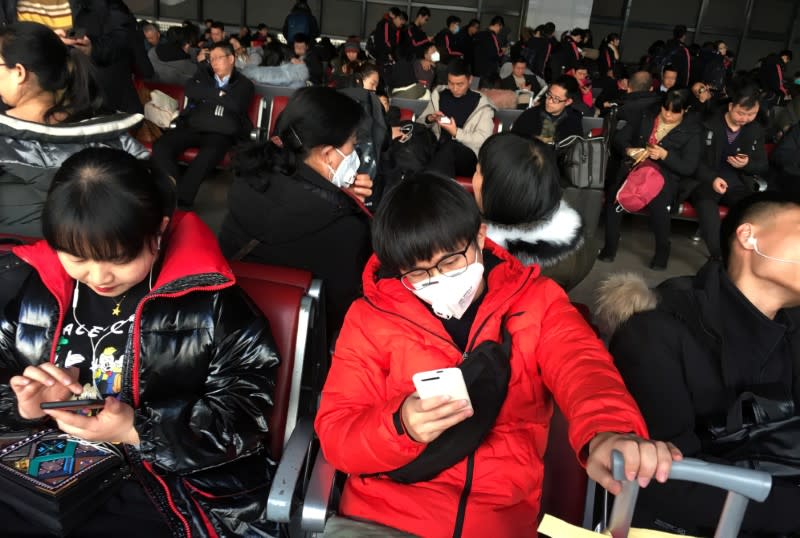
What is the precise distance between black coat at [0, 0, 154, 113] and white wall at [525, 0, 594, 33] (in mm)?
10865

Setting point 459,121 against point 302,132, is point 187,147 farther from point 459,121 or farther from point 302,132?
point 302,132

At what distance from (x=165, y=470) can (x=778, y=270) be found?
4.90ft

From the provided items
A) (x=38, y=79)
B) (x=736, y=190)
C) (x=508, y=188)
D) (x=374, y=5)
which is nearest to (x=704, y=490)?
(x=508, y=188)

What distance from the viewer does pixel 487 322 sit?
4.65 ft

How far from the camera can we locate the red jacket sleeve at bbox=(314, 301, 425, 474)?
4.05ft

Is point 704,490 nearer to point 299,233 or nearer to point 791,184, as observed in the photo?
point 299,233

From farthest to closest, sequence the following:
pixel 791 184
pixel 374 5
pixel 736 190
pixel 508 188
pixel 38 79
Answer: pixel 374 5 → pixel 791 184 → pixel 736 190 → pixel 38 79 → pixel 508 188

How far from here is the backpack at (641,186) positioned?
4.64 metres

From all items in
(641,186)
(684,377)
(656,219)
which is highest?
(684,377)

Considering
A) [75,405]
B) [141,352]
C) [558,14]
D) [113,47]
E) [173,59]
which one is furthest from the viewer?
[558,14]

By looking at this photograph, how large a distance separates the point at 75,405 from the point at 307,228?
112cm

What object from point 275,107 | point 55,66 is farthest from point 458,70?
point 55,66

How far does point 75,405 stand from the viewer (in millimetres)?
1272

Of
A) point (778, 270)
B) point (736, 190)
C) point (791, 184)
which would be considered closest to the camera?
point (778, 270)
